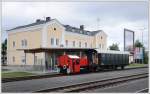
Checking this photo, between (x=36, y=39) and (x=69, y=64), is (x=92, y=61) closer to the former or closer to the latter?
(x=69, y=64)

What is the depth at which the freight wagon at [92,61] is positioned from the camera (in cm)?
2581

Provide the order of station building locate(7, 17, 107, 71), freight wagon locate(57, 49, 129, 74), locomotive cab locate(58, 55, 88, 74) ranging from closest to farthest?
locomotive cab locate(58, 55, 88, 74), freight wagon locate(57, 49, 129, 74), station building locate(7, 17, 107, 71)

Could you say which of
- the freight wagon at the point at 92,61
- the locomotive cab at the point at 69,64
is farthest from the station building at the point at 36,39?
the locomotive cab at the point at 69,64

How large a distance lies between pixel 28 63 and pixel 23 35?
3.36 m

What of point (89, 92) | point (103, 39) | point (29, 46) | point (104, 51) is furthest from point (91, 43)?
point (89, 92)

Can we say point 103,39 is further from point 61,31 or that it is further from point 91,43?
point 61,31

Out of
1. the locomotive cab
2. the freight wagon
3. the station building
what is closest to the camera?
the locomotive cab

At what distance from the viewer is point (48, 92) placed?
1226 cm

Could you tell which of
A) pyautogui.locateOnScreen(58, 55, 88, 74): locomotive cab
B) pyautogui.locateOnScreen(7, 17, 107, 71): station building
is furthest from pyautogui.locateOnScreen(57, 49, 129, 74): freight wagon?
pyautogui.locateOnScreen(7, 17, 107, 71): station building

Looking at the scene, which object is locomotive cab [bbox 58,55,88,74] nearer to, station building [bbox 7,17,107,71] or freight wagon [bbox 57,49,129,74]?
freight wagon [bbox 57,49,129,74]

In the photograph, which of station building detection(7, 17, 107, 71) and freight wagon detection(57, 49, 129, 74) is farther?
station building detection(7, 17, 107, 71)

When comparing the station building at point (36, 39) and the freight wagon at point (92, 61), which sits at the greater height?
the station building at point (36, 39)

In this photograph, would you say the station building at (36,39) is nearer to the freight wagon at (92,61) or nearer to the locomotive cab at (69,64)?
the freight wagon at (92,61)

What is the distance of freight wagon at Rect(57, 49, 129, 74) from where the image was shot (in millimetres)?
25812
